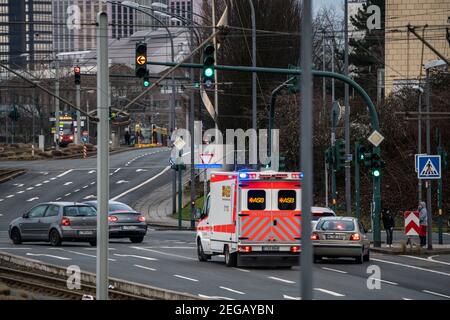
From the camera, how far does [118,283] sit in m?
25.6

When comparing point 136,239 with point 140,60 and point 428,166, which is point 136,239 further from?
point 140,60

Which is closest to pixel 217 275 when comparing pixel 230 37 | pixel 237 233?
pixel 237 233

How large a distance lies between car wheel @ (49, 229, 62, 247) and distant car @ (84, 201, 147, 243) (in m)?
1.82

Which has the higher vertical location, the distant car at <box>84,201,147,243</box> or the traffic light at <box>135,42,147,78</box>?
the traffic light at <box>135,42,147,78</box>

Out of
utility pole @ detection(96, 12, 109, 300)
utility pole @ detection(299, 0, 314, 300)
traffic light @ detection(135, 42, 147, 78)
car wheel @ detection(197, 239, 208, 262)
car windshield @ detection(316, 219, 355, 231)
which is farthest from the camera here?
car windshield @ detection(316, 219, 355, 231)

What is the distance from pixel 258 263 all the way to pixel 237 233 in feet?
Result: 6.30

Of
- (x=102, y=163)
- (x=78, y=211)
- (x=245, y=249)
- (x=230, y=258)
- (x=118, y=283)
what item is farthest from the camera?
(x=78, y=211)

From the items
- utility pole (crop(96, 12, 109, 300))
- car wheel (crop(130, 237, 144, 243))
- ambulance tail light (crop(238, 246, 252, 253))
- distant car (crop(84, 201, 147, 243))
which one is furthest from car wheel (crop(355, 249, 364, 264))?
utility pole (crop(96, 12, 109, 300))

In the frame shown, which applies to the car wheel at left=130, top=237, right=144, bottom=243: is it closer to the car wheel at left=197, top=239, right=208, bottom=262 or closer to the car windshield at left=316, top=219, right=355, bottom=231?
the car wheel at left=197, top=239, right=208, bottom=262

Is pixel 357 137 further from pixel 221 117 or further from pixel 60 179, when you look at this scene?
pixel 60 179

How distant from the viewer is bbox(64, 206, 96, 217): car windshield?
126 ft

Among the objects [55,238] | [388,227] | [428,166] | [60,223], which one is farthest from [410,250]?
[55,238]

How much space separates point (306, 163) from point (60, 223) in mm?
26583
